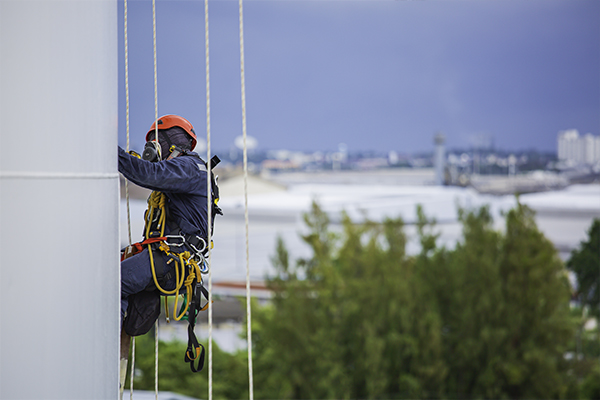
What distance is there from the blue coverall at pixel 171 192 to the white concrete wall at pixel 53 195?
25cm

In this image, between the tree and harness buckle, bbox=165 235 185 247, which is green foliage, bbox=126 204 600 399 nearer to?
the tree

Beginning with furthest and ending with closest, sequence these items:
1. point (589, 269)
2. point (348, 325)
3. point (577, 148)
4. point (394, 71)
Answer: point (394, 71)
point (577, 148)
point (589, 269)
point (348, 325)

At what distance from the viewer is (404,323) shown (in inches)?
568

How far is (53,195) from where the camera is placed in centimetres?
206

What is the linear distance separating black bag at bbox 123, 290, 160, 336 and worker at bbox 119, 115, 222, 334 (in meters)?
0.01

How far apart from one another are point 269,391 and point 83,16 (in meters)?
14.4

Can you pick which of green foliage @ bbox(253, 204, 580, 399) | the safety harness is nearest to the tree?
green foliage @ bbox(253, 204, 580, 399)

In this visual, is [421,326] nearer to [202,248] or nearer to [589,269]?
[589,269]

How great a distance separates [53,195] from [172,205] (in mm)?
904

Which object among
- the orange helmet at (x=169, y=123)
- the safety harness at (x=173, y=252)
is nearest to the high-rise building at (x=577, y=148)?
the safety harness at (x=173, y=252)

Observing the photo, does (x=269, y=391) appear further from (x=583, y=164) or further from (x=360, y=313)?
(x=583, y=164)

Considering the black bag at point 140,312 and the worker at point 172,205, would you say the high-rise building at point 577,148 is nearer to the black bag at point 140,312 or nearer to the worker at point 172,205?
the worker at point 172,205

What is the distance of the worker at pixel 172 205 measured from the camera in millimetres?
2678

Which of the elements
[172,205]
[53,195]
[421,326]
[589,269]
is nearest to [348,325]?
[421,326]
